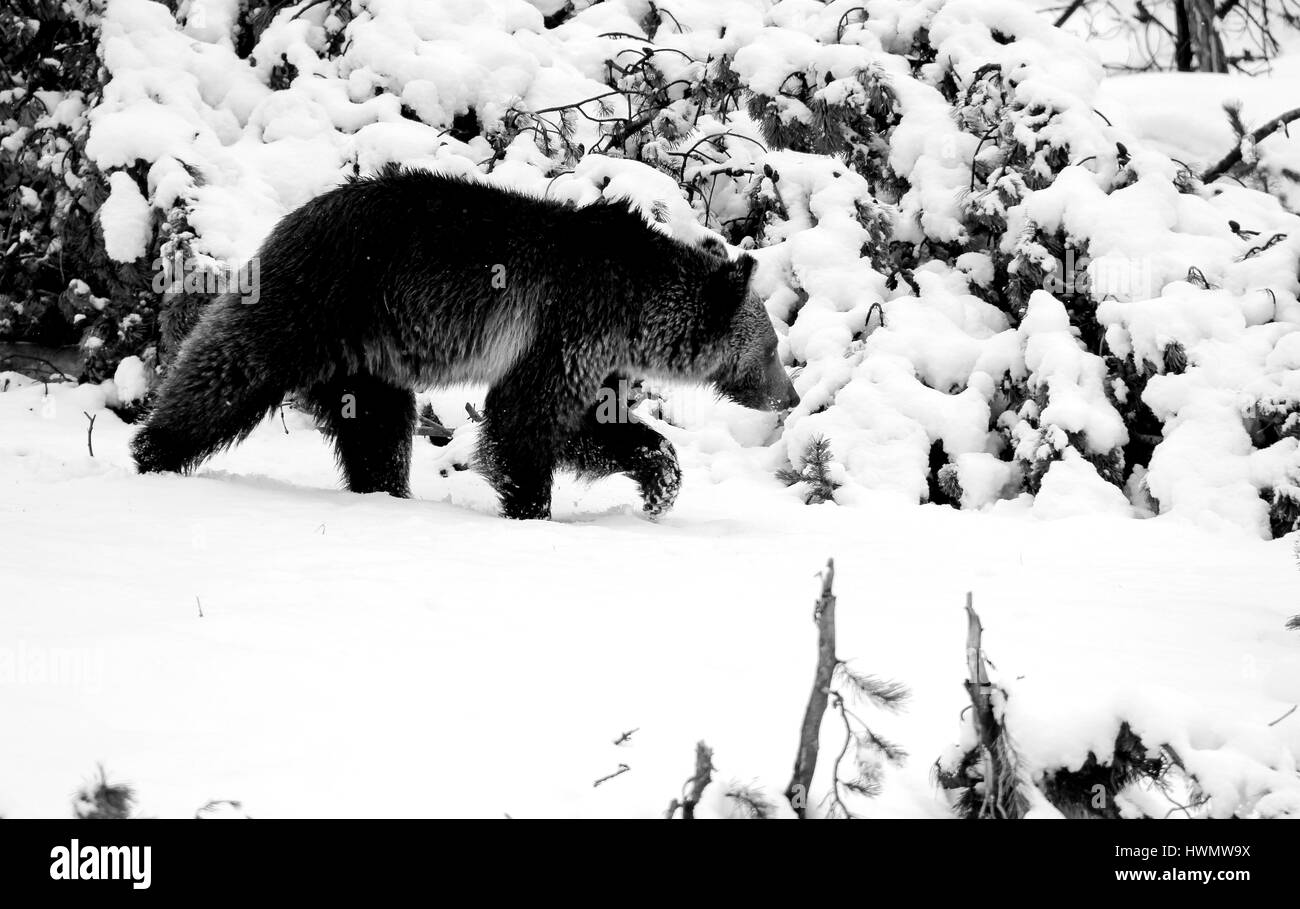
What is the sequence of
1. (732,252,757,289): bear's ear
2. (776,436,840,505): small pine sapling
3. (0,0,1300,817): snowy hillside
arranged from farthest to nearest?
(776,436,840,505): small pine sapling, (732,252,757,289): bear's ear, (0,0,1300,817): snowy hillside

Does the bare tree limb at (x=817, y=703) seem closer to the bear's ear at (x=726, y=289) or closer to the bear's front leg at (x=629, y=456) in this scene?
the bear's front leg at (x=629, y=456)

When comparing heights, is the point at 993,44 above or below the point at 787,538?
above

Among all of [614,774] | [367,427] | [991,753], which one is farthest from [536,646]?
[367,427]

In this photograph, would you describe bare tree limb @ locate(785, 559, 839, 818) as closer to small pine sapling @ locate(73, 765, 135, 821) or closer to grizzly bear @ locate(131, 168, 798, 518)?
small pine sapling @ locate(73, 765, 135, 821)

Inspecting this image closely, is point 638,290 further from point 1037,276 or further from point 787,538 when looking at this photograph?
point 1037,276

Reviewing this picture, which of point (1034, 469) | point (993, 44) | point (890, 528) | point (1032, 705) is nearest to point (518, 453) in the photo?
point (890, 528)

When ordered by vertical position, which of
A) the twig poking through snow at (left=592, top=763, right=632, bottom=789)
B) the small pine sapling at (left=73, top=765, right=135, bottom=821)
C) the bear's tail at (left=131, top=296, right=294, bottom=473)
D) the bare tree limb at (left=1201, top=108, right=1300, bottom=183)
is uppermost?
the bare tree limb at (left=1201, top=108, right=1300, bottom=183)

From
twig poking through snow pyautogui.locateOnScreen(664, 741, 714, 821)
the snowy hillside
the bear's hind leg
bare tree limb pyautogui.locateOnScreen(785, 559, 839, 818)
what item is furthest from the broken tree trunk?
the bear's hind leg

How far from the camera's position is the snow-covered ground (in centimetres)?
298

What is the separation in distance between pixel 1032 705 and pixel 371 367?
474 cm

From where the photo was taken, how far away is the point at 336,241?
22.0 feet

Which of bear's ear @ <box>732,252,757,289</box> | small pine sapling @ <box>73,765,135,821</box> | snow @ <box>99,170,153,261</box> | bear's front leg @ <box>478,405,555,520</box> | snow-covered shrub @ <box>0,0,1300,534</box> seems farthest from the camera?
snow @ <box>99,170,153,261</box>

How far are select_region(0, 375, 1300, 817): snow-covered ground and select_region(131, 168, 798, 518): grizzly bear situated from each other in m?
0.45

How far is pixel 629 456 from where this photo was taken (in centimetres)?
733
